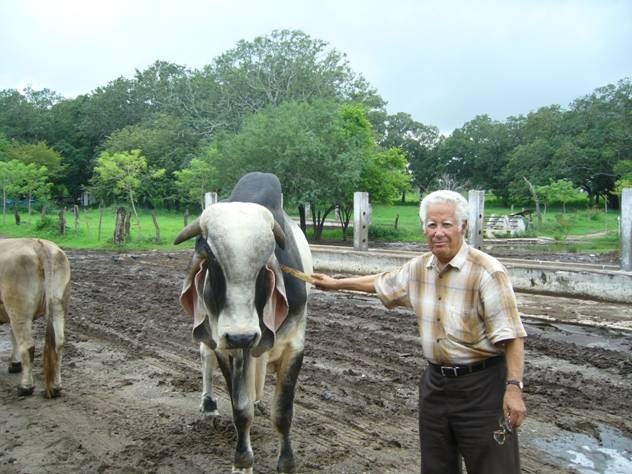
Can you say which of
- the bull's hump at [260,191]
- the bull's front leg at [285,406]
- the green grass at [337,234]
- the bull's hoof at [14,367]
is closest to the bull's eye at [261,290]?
the bull's front leg at [285,406]

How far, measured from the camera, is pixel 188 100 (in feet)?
164

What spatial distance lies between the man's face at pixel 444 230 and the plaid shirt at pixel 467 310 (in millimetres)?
63

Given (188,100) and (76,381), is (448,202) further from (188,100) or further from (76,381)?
(188,100)

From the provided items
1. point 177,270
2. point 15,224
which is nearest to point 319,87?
point 15,224

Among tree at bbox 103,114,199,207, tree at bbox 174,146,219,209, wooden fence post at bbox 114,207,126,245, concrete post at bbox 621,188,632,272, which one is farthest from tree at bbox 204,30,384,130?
concrete post at bbox 621,188,632,272

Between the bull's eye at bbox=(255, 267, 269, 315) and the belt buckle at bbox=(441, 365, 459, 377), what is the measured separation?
123 cm

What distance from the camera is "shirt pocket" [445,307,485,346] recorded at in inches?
112

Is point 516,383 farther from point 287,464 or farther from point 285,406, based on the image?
point 287,464

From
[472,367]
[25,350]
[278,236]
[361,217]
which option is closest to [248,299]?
[278,236]

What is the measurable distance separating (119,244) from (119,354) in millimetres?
13518

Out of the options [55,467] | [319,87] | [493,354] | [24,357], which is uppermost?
[319,87]

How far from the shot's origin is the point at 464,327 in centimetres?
286

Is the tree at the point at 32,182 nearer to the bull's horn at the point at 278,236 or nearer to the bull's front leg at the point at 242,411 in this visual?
the bull's front leg at the point at 242,411

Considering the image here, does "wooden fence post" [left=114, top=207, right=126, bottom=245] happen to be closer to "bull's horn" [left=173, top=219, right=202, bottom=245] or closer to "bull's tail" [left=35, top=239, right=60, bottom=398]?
"bull's tail" [left=35, top=239, right=60, bottom=398]
